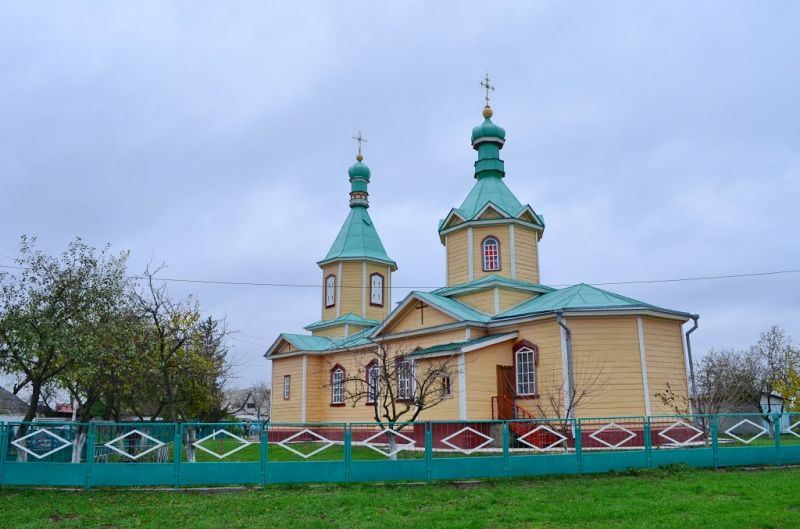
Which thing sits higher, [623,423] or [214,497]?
[623,423]

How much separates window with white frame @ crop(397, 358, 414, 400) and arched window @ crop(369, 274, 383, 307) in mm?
9591

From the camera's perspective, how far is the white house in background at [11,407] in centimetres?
3350

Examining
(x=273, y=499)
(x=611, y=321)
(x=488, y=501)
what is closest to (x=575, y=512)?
(x=488, y=501)

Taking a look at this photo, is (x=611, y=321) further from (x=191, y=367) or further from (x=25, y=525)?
(x=25, y=525)

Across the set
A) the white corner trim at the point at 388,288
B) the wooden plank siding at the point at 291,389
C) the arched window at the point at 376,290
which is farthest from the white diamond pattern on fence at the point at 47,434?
the white corner trim at the point at 388,288

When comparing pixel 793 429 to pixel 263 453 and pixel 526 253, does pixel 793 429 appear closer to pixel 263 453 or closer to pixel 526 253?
pixel 526 253

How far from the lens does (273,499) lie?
1026cm

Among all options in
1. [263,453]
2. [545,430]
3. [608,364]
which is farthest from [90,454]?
[608,364]

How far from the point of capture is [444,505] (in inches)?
389

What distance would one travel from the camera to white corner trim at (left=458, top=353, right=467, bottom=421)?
1923 cm

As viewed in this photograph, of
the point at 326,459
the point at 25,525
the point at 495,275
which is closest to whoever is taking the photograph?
the point at 25,525

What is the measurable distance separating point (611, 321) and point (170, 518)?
43.9 ft

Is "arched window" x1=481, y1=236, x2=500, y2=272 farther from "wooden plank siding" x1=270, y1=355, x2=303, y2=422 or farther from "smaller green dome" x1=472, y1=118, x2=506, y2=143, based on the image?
"wooden plank siding" x1=270, y1=355, x2=303, y2=422

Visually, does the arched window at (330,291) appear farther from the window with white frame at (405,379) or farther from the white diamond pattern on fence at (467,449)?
the white diamond pattern on fence at (467,449)
